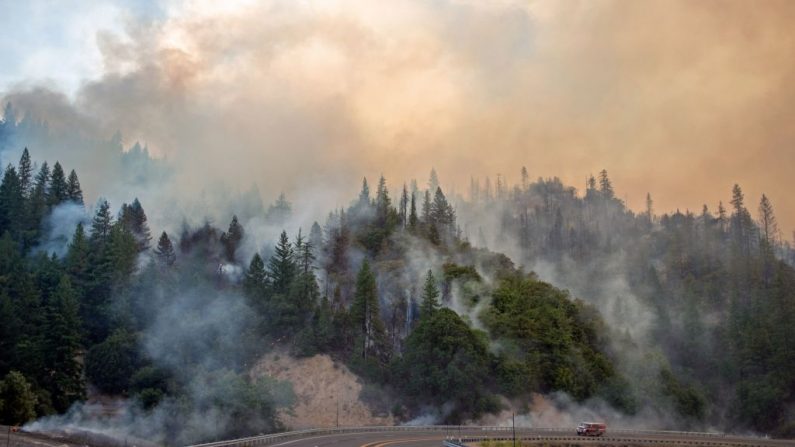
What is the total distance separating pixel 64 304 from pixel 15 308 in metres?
6.10

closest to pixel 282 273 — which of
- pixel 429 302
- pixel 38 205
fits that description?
pixel 429 302

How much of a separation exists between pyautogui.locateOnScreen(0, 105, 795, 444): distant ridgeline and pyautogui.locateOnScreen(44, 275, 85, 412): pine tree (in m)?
0.27

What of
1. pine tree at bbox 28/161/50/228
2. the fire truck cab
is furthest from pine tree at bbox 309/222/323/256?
the fire truck cab

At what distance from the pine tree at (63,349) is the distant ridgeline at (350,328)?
274 mm

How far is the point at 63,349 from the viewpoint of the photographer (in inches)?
3767

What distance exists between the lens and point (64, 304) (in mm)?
99375

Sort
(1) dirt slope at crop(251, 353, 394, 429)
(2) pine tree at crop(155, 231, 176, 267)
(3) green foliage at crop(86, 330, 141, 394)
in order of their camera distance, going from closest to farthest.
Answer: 1. (3) green foliage at crop(86, 330, 141, 394)
2. (1) dirt slope at crop(251, 353, 394, 429)
3. (2) pine tree at crop(155, 231, 176, 267)

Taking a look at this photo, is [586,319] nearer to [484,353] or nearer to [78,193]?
[484,353]

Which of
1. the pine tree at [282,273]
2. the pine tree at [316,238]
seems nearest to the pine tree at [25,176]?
the pine tree at [282,273]

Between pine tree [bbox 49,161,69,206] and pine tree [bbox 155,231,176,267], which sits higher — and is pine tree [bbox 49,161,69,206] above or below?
above

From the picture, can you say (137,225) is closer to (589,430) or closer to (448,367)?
(448,367)

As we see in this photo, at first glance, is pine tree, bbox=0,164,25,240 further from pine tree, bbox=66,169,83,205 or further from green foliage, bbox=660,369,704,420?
green foliage, bbox=660,369,704,420

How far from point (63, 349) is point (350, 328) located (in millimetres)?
44744

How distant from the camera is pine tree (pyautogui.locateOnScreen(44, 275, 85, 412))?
92.5 m
